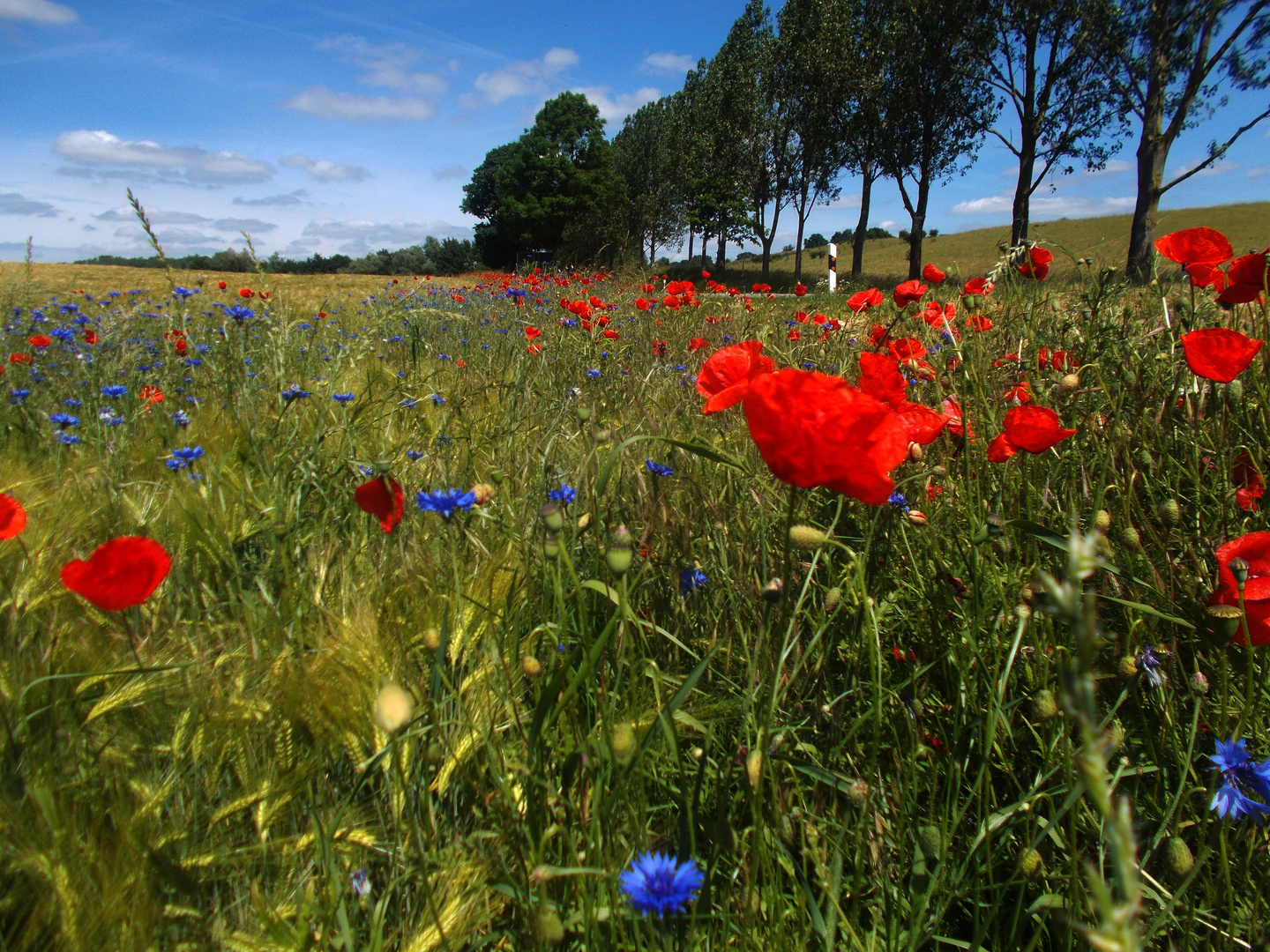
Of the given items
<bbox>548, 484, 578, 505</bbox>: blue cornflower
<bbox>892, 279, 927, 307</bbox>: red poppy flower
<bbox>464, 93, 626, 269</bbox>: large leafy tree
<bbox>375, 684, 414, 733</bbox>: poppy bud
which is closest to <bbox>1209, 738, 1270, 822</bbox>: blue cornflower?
<bbox>375, 684, 414, 733</bbox>: poppy bud

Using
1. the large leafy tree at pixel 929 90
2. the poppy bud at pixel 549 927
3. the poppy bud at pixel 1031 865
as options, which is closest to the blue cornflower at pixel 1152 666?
the poppy bud at pixel 1031 865

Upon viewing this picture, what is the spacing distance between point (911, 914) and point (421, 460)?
5.42 ft

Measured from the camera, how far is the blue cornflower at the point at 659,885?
2.29ft

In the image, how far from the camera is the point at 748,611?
1410mm

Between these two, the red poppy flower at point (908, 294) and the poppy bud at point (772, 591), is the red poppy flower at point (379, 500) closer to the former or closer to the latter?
the poppy bud at point (772, 591)

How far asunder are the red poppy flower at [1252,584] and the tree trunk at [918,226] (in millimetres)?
20646

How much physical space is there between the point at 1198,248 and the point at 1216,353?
600 millimetres

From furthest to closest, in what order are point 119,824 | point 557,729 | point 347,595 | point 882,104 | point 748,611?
point 882,104 < point 748,611 < point 347,595 < point 557,729 < point 119,824

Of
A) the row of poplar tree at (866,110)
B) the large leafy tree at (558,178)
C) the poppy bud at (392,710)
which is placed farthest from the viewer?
the large leafy tree at (558,178)

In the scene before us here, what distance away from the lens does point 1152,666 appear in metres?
1.08

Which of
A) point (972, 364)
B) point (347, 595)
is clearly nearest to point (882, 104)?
point (972, 364)

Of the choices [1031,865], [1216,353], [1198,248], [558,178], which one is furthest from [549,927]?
[558,178]

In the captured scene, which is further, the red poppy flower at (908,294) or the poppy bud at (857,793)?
the red poppy flower at (908,294)

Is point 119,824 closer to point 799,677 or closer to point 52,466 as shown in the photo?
point 799,677
